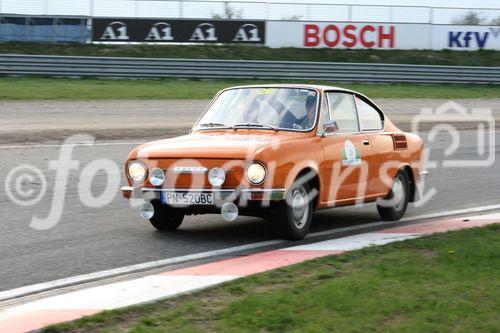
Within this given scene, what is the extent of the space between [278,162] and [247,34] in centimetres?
3016

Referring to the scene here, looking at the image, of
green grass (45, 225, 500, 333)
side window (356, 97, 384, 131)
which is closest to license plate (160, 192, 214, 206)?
green grass (45, 225, 500, 333)

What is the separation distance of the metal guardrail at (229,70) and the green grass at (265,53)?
5.66 m

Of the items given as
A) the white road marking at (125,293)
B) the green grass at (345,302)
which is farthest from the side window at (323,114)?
the white road marking at (125,293)

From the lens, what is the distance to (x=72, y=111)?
2194cm

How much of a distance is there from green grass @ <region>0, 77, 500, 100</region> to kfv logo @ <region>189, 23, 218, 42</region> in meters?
7.00

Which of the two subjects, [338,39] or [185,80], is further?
[338,39]

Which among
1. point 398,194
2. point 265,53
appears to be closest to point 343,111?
point 398,194

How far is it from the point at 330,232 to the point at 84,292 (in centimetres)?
339

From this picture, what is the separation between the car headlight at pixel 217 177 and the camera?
775cm

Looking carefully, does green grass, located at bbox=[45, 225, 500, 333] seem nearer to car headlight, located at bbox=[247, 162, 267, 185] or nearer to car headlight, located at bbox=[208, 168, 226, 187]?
car headlight, located at bbox=[247, 162, 267, 185]

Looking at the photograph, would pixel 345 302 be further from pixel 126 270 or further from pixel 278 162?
pixel 278 162

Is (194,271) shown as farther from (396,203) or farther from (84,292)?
(396,203)

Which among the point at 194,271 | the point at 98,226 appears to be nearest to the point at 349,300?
the point at 194,271

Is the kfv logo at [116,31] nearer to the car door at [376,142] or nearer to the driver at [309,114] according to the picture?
the car door at [376,142]
